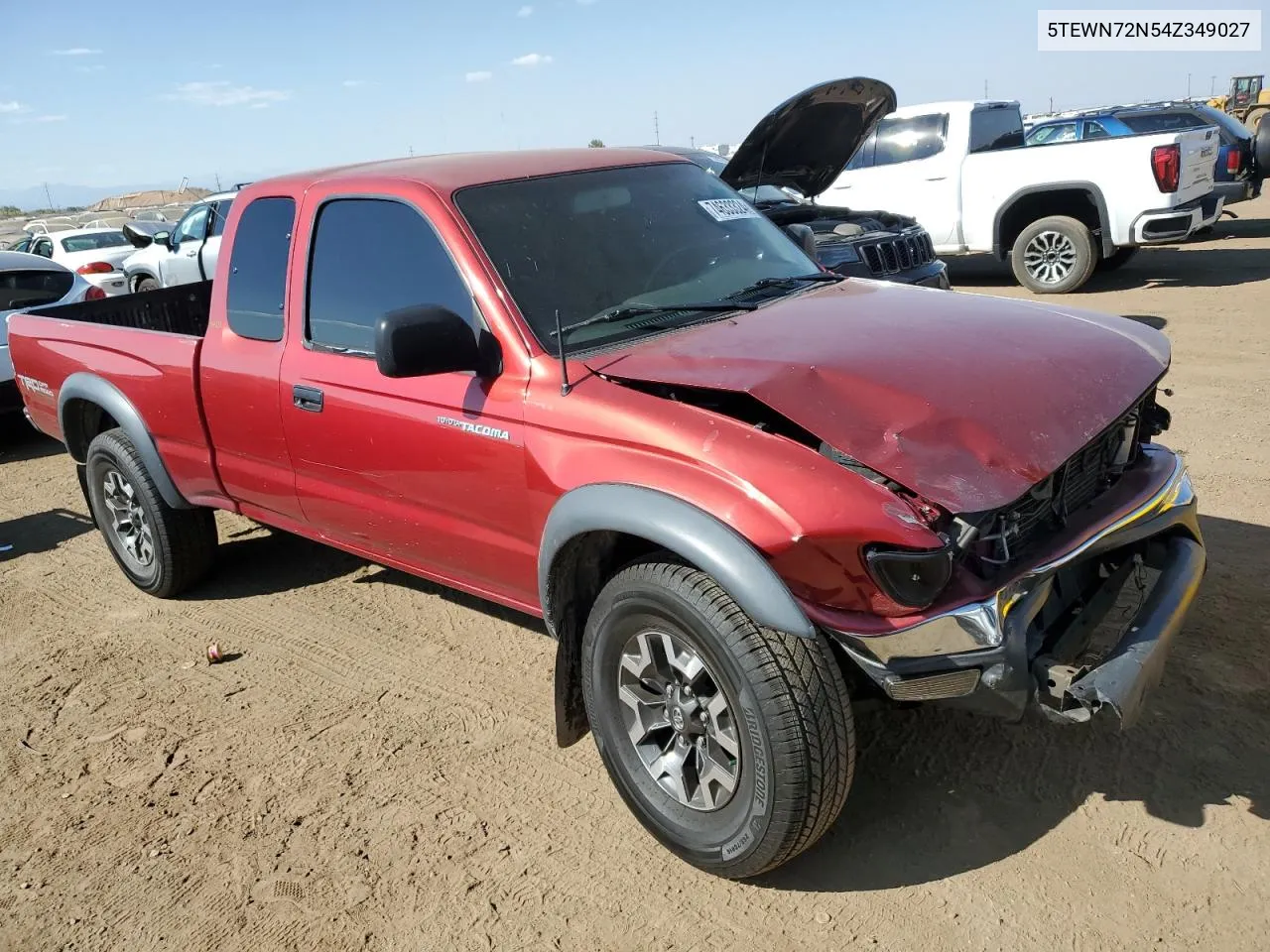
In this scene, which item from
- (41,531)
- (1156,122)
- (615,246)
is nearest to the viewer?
(615,246)

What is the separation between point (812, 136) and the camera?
23.2 ft

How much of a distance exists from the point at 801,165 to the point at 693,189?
3.66m

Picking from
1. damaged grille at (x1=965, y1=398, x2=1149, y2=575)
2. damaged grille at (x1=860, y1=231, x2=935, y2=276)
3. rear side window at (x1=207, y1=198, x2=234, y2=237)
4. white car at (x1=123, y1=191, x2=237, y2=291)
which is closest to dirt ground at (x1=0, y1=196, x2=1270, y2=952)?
damaged grille at (x1=965, y1=398, x2=1149, y2=575)

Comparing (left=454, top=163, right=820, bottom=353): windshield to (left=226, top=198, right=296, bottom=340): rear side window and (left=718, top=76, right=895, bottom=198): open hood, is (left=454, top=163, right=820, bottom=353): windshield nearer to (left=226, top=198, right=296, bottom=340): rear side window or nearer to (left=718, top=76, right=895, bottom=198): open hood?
(left=226, top=198, right=296, bottom=340): rear side window

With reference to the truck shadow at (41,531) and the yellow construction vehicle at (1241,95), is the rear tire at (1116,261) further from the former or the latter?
the yellow construction vehicle at (1241,95)

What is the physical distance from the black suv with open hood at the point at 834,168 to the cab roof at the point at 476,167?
204 cm

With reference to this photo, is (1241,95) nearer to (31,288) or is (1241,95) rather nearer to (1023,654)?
(31,288)

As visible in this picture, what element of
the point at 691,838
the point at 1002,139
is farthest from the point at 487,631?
the point at 1002,139

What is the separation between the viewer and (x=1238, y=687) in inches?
134

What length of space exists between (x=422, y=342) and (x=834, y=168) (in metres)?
5.21

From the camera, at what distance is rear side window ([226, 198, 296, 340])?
3986mm

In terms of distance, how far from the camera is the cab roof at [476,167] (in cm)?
359

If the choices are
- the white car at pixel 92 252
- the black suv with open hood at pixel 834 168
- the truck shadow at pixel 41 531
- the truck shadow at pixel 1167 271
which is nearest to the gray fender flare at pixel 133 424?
the truck shadow at pixel 41 531

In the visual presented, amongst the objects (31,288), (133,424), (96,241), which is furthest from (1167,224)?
(96,241)
